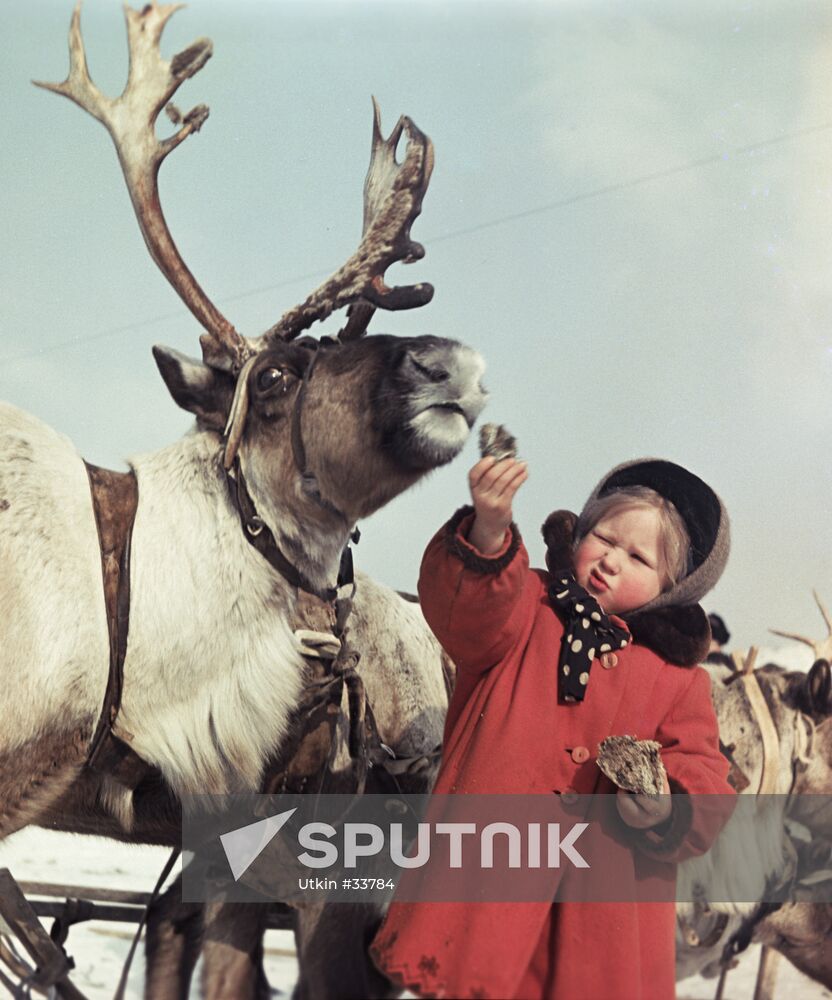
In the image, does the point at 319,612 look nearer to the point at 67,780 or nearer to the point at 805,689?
the point at 67,780

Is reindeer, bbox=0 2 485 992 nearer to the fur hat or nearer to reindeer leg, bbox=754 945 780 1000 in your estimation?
the fur hat

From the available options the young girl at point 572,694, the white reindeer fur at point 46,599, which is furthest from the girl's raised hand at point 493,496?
the white reindeer fur at point 46,599

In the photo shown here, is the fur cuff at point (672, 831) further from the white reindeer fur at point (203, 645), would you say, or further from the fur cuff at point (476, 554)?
the white reindeer fur at point (203, 645)

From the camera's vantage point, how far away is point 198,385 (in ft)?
4.43

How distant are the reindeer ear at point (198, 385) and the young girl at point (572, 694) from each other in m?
0.44

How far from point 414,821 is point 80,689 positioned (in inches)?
19.4

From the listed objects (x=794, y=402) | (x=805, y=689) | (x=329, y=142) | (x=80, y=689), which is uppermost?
(x=329, y=142)

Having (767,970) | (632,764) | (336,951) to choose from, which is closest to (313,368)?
(632,764)

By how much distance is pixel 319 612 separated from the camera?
4.42 feet

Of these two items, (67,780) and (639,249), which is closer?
(67,780)

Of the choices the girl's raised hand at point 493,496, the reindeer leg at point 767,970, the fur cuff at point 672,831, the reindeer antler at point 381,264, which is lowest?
the reindeer leg at point 767,970

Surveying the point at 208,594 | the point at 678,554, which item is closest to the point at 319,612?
the point at 208,594

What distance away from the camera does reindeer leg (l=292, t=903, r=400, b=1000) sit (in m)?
1.41

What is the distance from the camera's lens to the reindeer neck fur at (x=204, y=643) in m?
1.24
